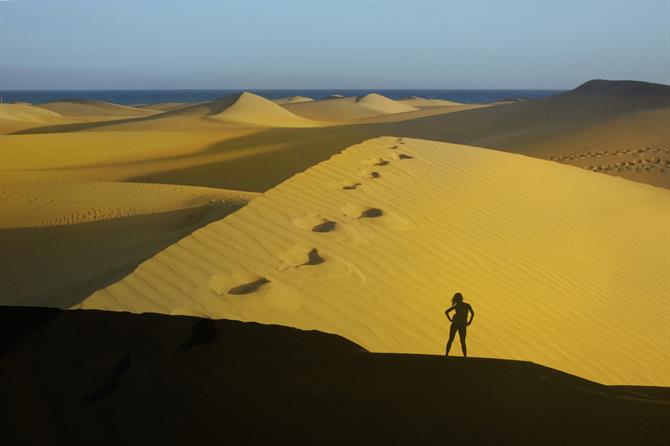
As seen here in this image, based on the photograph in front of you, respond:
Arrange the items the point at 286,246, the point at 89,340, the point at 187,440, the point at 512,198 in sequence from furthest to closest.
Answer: the point at 512,198, the point at 286,246, the point at 89,340, the point at 187,440

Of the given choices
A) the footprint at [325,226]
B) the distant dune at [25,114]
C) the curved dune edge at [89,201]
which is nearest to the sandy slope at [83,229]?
the curved dune edge at [89,201]

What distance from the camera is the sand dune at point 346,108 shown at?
5721 cm

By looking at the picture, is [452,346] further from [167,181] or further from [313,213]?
[167,181]

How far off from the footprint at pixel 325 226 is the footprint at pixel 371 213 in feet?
1.54

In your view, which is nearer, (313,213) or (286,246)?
(286,246)

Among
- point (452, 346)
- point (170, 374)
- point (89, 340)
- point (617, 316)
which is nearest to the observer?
point (170, 374)

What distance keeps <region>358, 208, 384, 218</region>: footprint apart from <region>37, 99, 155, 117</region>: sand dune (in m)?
58.0

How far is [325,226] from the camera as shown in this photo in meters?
5.55

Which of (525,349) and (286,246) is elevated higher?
(286,246)

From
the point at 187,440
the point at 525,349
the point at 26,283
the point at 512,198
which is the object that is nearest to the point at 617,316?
the point at 525,349

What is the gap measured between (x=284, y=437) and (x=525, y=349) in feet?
8.13

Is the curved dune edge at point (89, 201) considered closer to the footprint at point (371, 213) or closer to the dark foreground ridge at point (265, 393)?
the footprint at point (371, 213)

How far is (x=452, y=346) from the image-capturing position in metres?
4.09

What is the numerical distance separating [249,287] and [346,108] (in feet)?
193
